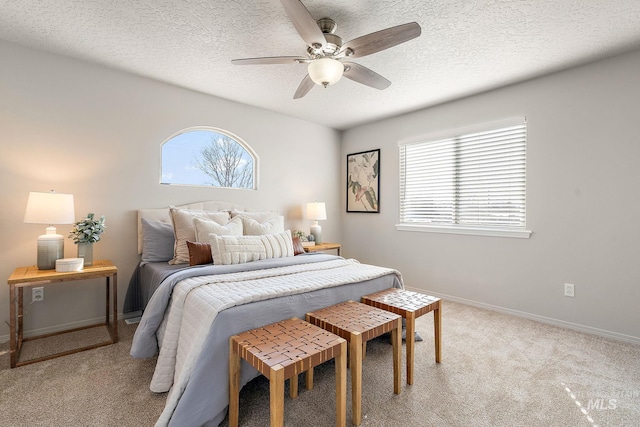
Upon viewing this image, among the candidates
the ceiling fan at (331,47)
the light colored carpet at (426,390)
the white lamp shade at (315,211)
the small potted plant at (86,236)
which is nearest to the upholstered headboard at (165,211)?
the small potted plant at (86,236)

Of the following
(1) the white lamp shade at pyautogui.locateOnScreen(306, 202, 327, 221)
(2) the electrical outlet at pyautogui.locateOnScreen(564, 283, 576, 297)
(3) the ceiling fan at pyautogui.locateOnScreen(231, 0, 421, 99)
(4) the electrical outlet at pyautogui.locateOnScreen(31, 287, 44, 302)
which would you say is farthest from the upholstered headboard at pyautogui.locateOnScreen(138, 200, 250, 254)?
(2) the electrical outlet at pyautogui.locateOnScreen(564, 283, 576, 297)

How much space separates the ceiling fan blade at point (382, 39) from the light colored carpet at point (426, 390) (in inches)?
84.5

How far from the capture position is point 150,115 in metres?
3.15

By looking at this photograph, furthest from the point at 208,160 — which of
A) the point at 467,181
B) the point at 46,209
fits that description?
the point at 467,181

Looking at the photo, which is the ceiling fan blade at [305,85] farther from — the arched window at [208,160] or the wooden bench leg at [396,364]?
the wooden bench leg at [396,364]

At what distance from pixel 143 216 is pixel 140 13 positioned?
5.77 ft

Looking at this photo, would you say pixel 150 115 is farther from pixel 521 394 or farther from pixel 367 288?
pixel 521 394

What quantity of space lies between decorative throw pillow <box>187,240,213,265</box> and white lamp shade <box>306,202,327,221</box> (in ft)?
6.16

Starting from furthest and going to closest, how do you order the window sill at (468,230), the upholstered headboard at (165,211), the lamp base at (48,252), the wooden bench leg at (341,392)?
the window sill at (468,230), the upholstered headboard at (165,211), the lamp base at (48,252), the wooden bench leg at (341,392)

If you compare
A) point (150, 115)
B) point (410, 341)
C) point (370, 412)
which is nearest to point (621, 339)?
point (410, 341)

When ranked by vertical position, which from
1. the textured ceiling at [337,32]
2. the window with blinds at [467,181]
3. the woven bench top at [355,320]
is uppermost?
the textured ceiling at [337,32]

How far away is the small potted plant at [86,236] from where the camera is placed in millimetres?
2533

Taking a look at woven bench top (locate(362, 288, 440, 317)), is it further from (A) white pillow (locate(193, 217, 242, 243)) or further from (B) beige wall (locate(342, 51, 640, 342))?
(B) beige wall (locate(342, 51, 640, 342))

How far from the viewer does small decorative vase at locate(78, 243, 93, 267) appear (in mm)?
2535
